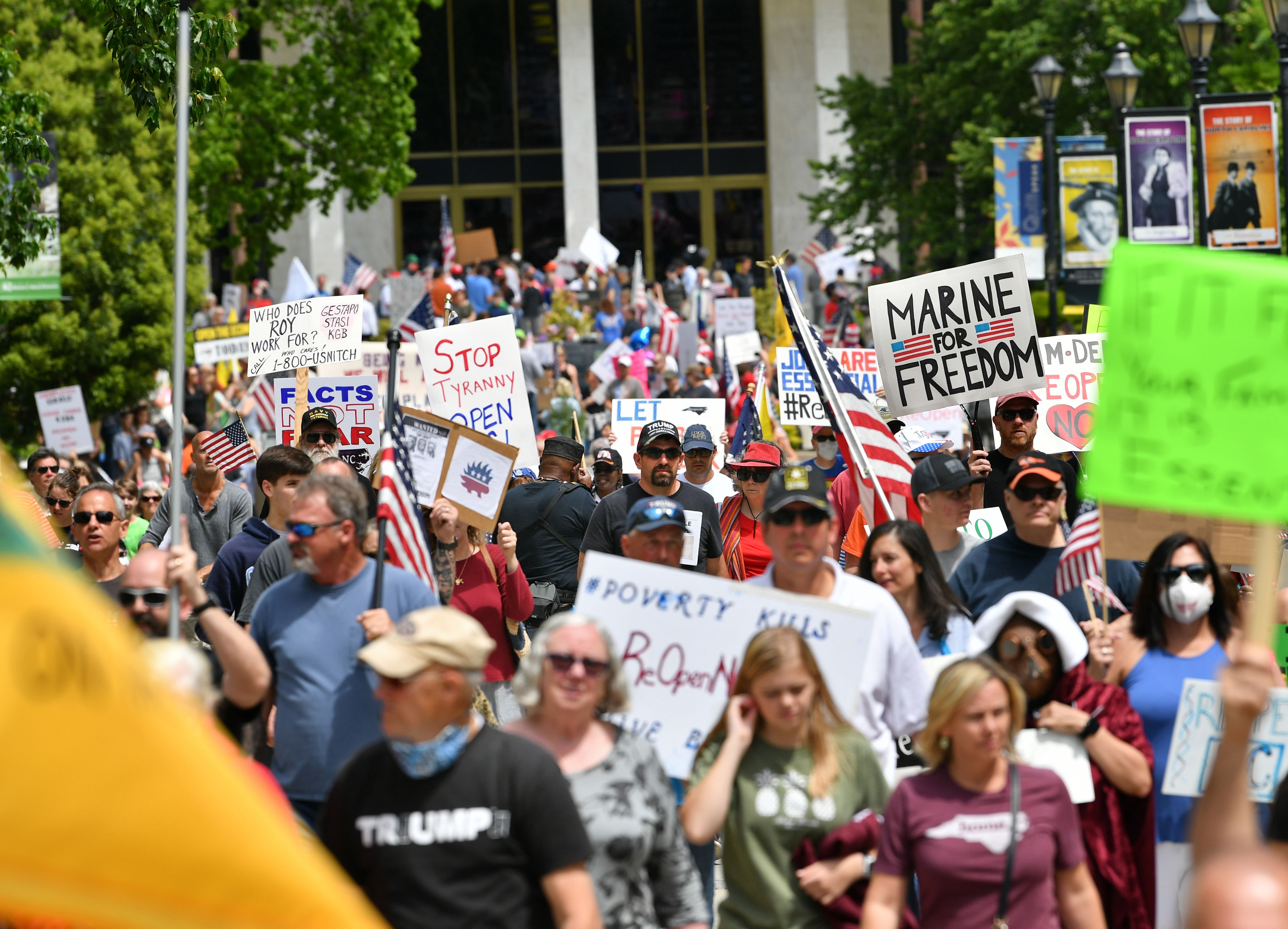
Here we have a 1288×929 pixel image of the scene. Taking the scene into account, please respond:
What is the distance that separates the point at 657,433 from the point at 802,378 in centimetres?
479

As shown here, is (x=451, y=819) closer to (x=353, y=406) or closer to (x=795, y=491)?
(x=795, y=491)

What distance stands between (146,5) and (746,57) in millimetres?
36930

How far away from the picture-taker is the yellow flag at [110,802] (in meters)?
2.45

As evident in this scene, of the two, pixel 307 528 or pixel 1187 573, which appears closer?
pixel 307 528

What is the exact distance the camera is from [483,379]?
31.8ft

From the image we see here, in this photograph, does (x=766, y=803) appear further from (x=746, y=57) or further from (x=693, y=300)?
(x=746, y=57)

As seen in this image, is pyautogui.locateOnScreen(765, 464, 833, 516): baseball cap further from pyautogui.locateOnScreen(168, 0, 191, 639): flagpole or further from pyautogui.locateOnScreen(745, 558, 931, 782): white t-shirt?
pyautogui.locateOnScreen(168, 0, 191, 639): flagpole

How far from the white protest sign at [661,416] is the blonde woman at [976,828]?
331 inches

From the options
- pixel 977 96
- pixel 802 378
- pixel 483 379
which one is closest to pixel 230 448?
pixel 483 379

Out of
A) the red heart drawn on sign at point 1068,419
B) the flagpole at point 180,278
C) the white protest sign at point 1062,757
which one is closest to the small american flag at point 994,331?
the red heart drawn on sign at point 1068,419

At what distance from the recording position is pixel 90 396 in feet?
74.6

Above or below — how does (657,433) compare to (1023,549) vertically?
above

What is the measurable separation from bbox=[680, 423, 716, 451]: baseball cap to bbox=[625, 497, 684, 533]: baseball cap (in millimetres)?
4087

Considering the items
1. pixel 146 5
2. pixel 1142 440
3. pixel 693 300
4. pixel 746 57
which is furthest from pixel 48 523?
pixel 746 57
